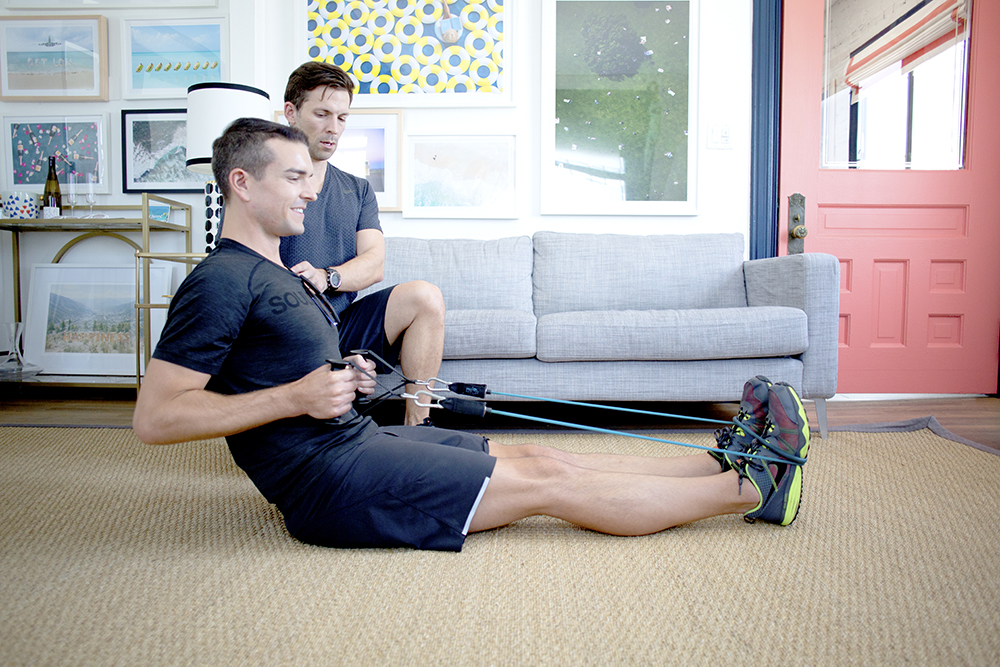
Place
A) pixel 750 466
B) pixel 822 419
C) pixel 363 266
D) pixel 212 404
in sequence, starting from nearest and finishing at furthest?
pixel 212 404
pixel 750 466
pixel 363 266
pixel 822 419

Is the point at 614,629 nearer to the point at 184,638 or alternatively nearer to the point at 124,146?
the point at 184,638

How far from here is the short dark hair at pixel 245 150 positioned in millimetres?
1072

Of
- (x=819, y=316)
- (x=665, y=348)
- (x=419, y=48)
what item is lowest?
(x=665, y=348)

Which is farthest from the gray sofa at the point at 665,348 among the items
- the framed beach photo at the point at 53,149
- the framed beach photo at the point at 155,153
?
the framed beach photo at the point at 53,149

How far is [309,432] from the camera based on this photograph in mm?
1064

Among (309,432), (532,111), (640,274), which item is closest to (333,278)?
(309,432)

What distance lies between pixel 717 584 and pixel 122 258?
3.73 m

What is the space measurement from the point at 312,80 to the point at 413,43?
65.4 inches

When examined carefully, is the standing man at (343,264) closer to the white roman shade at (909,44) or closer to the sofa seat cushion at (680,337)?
the sofa seat cushion at (680,337)

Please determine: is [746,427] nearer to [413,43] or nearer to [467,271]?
[467,271]

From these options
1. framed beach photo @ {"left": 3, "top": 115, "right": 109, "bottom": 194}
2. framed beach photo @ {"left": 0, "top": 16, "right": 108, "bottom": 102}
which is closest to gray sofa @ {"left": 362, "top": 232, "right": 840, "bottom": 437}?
framed beach photo @ {"left": 3, "top": 115, "right": 109, "bottom": 194}

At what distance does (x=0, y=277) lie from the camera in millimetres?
3494

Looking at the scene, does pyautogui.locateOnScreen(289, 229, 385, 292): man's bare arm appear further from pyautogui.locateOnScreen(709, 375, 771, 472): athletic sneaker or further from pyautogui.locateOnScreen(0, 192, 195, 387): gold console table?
pyautogui.locateOnScreen(0, 192, 195, 387): gold console table

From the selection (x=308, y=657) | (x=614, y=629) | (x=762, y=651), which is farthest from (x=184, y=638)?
(x=762, y=651)
